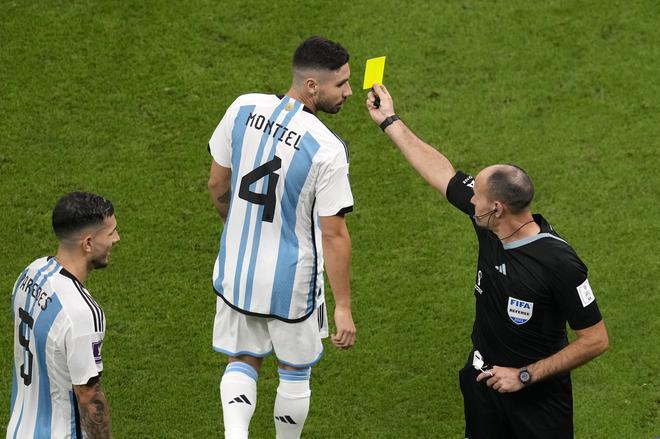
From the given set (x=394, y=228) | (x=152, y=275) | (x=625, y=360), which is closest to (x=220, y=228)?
(x=152, y=275)

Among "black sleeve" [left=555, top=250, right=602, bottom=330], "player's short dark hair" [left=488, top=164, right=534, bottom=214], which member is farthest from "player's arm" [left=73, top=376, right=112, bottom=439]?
"black sleeve" [left=555, top=250, right=602, bottom=330]

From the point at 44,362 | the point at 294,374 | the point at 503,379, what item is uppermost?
the point at 44,362

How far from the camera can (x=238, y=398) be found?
227 inches

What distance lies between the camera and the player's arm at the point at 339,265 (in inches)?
219

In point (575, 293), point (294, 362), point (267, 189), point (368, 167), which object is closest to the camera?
point (575, 293)

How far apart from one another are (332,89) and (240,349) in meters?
1.39

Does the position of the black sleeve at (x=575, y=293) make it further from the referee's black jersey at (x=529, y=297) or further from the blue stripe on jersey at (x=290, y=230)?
the blue stripe on jersey at (x=290, y=230)

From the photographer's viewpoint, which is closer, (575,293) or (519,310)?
(575,293)

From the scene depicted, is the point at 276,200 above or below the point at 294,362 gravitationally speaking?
above

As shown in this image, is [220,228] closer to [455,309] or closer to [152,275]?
[152,275]

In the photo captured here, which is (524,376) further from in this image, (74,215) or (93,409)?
(74,215)

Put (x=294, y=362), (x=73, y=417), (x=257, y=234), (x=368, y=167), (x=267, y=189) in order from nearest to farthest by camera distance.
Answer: (x=73, y=417)
(x=267, y=189)
(x=257, y=234)
(x=294, y=362)
(x=368, y=167)

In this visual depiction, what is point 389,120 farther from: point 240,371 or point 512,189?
point 240,371

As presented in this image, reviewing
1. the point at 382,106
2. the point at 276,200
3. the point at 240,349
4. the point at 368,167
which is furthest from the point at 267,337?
the point at 368,167
